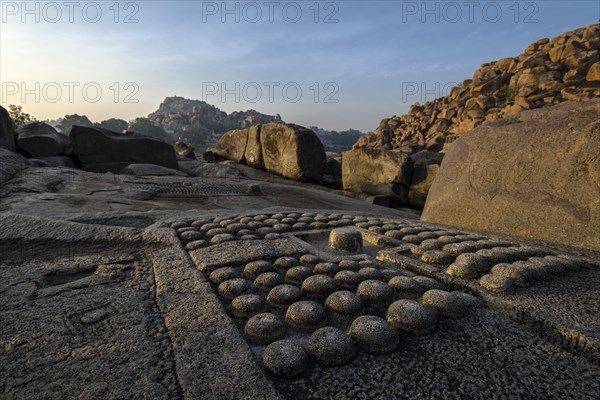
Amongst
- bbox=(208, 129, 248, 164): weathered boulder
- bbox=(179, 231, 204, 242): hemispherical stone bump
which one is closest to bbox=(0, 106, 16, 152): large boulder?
bbox=(208, 129, 248, 164): weathered boulder

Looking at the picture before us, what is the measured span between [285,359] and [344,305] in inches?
14.4

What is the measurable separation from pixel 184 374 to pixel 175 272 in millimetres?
782

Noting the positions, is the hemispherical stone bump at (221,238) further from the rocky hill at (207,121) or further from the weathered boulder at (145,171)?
the rocky hill at (207,121)

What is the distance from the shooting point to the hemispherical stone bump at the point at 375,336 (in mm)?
995

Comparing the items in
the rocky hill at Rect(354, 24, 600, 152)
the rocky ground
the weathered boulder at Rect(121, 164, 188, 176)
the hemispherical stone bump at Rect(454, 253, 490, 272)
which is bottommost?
the rocky ground

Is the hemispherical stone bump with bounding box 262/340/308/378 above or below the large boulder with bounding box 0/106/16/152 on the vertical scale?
below

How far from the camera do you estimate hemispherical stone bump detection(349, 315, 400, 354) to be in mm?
995

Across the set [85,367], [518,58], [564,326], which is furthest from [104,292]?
Result: [518,58]

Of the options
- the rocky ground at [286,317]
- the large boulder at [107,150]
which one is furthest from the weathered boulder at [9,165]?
the large boulder at [107,150]

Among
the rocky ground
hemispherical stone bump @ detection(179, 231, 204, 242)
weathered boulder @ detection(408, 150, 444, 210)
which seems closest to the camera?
the rocky ground

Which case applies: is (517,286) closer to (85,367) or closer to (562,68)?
(85,367)

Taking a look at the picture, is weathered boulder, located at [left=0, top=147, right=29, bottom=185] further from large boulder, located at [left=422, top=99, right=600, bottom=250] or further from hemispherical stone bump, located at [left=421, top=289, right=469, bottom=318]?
large boulder, located at [left=422, top=99, right=600, bottom=250]

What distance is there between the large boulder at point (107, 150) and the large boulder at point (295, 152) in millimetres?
3200

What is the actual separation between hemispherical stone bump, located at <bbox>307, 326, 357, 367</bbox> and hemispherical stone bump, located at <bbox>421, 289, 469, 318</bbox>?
400 mm
